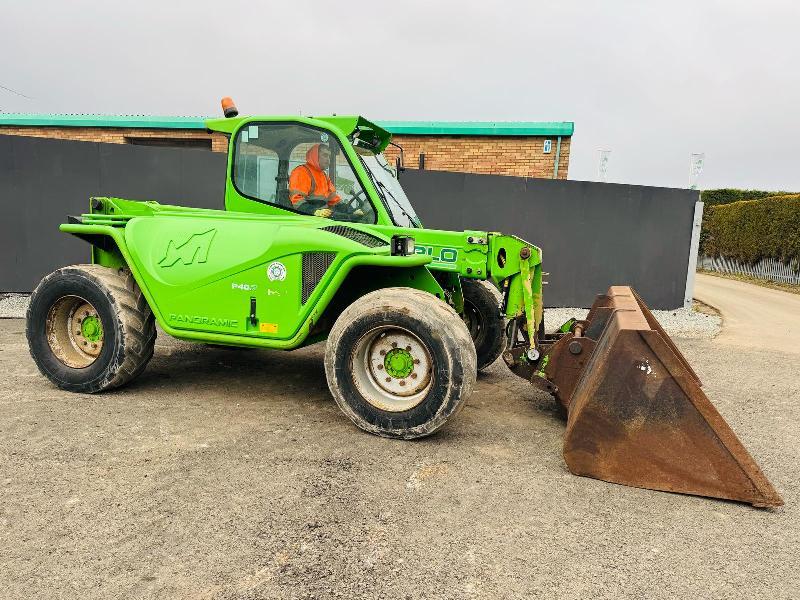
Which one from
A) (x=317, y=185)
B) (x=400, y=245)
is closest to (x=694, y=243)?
(x=317, y=185)

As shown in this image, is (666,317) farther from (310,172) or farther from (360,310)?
(360,310)

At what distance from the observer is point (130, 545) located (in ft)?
8.71

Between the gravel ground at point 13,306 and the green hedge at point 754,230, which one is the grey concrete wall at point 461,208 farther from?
the green hedge at point 754,230

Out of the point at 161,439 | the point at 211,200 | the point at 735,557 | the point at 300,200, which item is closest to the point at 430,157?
the point at 211,200

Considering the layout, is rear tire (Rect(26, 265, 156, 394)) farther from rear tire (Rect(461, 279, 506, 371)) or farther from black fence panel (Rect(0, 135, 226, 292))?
black fence panel (Rect(0, 135, 226, 292))

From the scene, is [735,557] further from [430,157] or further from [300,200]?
[430,157]

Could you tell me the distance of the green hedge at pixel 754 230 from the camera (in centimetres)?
1734

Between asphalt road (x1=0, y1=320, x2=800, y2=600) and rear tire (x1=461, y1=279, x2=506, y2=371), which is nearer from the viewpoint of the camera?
asphalt road (x1=0, y1=320, x2=800, y2=600)

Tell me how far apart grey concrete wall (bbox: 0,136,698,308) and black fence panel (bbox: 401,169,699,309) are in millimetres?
17

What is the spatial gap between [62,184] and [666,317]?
33.5ft

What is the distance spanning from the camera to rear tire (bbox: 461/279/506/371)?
5.70m

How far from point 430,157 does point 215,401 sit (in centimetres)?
1128

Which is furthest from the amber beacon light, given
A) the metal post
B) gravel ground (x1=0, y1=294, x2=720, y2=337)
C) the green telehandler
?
the metal post

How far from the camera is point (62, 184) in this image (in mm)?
9297
